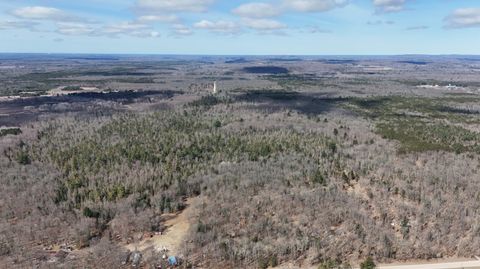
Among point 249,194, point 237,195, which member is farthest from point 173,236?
point 249,194

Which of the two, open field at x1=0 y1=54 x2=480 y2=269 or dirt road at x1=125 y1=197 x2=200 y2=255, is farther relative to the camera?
dirt road at x1=125 y1=197 x2=200 y2=255

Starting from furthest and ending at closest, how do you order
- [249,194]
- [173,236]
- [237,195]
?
[249,194] → [237,195] → [173,236]

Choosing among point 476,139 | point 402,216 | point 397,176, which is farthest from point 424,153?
point 402,216

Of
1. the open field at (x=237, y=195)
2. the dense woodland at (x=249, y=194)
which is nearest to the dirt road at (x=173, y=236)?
the open field at (x=237, y=195)

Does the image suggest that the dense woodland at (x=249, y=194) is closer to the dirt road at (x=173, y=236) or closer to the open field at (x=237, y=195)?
the open field at (x=237, y=195)

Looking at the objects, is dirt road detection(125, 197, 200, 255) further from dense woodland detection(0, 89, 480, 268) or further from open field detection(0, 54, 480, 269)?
dense woodland detection(0, 89, 480, 268)

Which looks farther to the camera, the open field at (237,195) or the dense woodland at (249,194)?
the dense woodland at (249,194)

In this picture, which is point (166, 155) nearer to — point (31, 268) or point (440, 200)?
point (31, 268)

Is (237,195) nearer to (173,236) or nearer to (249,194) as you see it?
(249,194)

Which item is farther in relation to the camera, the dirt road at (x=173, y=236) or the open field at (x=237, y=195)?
the dirt road at (x=173, y=236)

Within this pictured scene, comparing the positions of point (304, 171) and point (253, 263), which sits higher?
point (304, 171)

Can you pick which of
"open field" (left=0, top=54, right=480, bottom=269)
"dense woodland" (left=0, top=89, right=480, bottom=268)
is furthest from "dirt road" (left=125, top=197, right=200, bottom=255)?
"dense woodland" (left=0, top=89, right=480, bottom=268)
